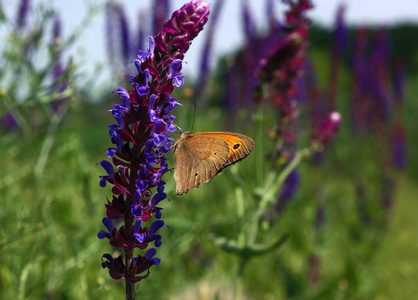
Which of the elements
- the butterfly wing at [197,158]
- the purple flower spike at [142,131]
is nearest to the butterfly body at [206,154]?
the butterfly wing at [197,158]

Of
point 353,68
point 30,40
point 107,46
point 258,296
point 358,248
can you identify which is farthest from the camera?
point 353,68

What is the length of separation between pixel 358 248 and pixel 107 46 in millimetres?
3663

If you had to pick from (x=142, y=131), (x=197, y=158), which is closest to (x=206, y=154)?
(x=197, y=158)

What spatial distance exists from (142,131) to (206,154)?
56 centimetres

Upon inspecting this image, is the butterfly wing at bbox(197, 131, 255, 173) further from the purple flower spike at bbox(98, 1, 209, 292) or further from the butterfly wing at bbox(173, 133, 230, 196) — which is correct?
the purple flower spike at bbox(98, 1, 209, 292)

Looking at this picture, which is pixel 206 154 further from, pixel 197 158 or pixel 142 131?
pixel 142 131

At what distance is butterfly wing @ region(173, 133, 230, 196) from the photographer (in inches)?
64.8

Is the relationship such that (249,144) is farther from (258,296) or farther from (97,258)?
(258,296)

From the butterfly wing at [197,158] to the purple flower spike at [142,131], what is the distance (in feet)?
1.28

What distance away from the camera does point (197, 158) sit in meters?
1.74

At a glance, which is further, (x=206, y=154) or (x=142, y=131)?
(x=206, y=154)

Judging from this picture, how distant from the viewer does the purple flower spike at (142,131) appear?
118cm

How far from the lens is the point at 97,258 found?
3.50 metres

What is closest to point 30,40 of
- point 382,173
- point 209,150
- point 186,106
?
point 186,106
